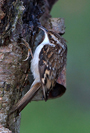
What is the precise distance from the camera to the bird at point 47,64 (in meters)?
1.86

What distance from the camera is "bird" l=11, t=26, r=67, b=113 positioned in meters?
1.86

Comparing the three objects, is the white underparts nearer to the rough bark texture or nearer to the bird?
the bird

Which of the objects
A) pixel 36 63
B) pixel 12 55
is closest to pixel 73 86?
pixel 36 63

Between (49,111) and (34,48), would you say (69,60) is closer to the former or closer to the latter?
(49,111)

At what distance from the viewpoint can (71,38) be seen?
4062 millimetres

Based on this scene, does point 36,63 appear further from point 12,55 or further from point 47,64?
point 12,55

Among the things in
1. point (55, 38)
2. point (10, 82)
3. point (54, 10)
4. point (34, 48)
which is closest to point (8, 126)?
point (10, 82)

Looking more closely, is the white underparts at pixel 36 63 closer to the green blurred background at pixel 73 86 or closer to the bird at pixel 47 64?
the bird at pixel 47 64

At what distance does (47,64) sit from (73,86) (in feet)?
8.13

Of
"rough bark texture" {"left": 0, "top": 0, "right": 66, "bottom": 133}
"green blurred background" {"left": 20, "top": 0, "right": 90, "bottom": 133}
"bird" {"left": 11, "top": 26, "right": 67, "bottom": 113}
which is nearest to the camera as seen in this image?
"rough bark texture" {"left": 0, "top": 0, "right": 66, "bottom": 133}

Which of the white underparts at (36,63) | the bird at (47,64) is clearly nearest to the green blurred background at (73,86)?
the bird at (47,64)

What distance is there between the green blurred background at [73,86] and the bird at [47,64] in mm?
1649

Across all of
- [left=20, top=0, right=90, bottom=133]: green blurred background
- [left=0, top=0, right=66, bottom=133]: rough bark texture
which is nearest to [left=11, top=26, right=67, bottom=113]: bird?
[left=0, top=0, right=66, bottom=133]: rough bark texture

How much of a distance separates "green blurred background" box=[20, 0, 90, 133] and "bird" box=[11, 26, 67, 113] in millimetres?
1649
